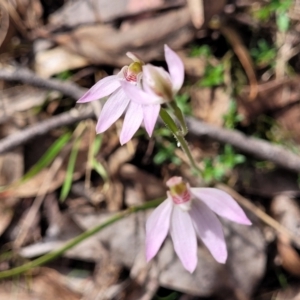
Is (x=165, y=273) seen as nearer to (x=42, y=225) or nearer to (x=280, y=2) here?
(x=42, y=225)

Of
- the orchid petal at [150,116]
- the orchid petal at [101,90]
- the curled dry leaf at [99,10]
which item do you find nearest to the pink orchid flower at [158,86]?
the orchid petal at [150,116]

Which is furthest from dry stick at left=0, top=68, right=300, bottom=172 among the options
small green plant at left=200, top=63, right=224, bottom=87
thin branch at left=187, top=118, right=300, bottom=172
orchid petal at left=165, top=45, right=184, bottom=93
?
orchid petal at left=165, top=45, right=184, bottom=93

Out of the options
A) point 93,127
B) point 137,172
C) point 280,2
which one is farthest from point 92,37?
point 280,2

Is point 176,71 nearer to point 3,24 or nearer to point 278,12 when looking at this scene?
point 278,12

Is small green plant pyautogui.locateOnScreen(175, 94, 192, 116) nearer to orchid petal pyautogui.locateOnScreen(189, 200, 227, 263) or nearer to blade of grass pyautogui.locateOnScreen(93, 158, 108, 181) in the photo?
blade of grass pyautogui.locateOnScreen(93, 158, 108, 181)

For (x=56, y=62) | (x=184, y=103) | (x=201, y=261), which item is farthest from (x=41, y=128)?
(x=201, y=261)

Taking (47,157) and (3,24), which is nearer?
(47,157)
